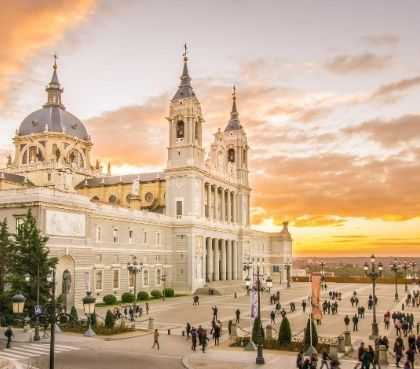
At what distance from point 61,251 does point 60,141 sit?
4668 cm

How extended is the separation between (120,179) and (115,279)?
34291 millimetres

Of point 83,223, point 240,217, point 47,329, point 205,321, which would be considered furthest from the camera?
point 240,217

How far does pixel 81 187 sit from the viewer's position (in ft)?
336

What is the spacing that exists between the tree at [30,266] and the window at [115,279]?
24.5m

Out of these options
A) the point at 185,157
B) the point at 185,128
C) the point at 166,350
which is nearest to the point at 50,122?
the point at 185,128

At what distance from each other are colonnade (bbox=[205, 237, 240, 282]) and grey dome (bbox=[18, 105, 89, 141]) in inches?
1242

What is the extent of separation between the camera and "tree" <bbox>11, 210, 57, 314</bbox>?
138ft

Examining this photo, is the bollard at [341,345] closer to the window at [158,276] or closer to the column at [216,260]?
the window at [158,276]

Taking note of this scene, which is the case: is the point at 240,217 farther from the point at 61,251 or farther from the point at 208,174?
the point at 61,251

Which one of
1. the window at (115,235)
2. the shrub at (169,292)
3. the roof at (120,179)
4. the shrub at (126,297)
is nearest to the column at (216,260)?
the roof at (120,179)

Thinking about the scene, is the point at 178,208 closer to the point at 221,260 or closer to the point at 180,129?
the point at 180,129

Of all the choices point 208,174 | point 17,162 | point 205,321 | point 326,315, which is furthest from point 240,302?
point 17,162

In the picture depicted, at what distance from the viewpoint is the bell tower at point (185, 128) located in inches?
3425

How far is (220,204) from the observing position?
100125 millimetres
